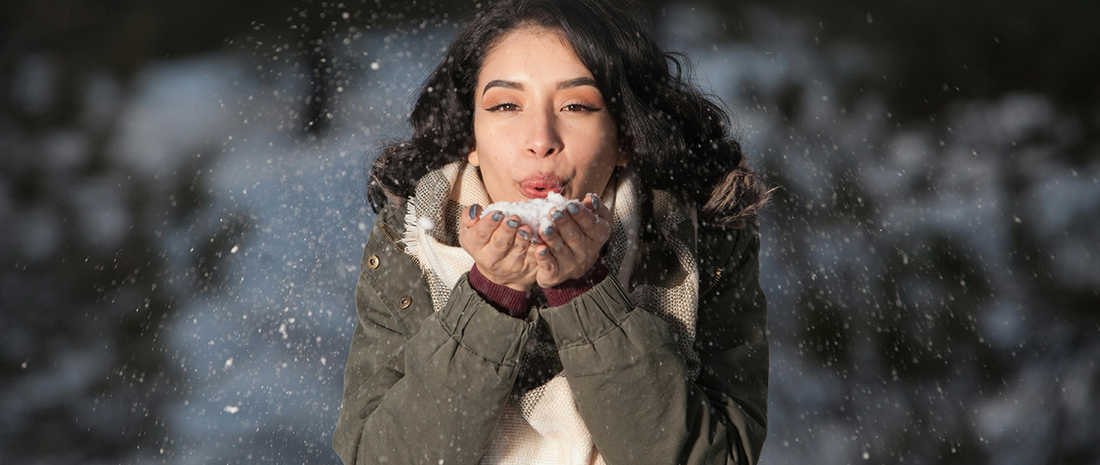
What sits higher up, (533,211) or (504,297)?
(533,211)

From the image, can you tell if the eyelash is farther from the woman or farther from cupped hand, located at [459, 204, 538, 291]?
cupped hand, located at [459, 204, 538, 291]

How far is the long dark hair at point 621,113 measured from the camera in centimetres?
155

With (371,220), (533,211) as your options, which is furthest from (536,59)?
Result: (371,220)

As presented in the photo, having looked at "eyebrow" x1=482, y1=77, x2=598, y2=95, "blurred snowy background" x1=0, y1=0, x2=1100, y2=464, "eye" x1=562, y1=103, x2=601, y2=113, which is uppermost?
"eyebrow" x1=482, y1=77, x2=598, y2=95

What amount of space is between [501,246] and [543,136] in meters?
0.29

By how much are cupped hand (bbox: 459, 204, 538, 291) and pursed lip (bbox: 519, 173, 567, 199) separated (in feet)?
0.69

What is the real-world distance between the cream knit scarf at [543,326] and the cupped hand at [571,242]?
210mm

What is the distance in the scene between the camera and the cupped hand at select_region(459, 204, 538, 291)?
3.98 feet

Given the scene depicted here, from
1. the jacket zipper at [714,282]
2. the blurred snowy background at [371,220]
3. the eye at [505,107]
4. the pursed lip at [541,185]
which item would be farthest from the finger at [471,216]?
the blurred snowy background at [371,220]

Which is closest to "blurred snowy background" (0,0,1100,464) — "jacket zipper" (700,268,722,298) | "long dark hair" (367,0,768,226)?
"long dark hair" (367,0,768,226)

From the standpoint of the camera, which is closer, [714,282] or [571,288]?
[571,288]

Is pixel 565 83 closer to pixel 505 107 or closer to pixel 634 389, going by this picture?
pixel 505 107

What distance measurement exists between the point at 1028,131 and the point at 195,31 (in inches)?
166

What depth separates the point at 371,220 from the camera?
3.18 m
